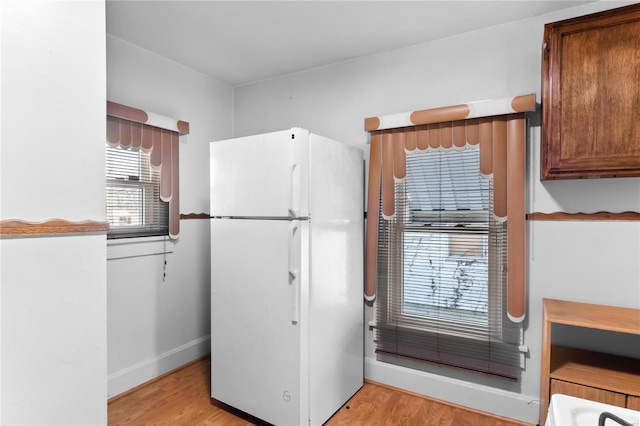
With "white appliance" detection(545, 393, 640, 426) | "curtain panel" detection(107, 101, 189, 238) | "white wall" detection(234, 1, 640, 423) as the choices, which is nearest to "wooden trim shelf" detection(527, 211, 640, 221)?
"white wall" detection(234, 1, 640, 423)

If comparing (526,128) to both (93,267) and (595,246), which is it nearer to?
(595,246)

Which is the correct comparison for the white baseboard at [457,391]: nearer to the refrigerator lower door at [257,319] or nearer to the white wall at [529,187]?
the white wall at [529,187]

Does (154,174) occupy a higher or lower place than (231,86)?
lower

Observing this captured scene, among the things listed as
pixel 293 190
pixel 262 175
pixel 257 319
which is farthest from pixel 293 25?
pixel 257 319

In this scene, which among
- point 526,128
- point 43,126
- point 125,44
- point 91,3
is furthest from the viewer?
point 125,44

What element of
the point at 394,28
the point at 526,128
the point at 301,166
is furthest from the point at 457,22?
the point at 301,166

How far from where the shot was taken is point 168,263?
2.88 meters

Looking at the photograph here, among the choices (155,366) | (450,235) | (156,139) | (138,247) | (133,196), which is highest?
(156,139)

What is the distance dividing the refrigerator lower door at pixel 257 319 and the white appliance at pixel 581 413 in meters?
1.36

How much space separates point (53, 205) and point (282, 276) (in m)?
1.13

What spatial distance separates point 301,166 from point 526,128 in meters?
1.43

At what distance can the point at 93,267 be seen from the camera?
1550 millimetres

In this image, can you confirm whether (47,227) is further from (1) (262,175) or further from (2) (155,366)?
(2) (155,366)

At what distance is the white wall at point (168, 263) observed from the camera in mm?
2529
